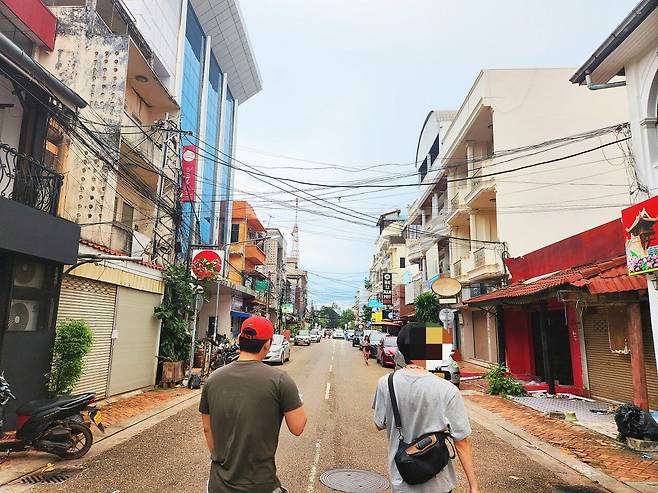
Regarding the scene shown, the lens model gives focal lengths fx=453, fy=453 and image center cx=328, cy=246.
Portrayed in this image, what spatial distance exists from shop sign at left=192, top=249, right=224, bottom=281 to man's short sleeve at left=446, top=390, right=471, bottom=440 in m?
12.5

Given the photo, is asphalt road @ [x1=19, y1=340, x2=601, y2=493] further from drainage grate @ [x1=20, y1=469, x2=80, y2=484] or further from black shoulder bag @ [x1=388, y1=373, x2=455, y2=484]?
black shoulder bag @ [x1=388, y1=373, x2=455, y2=484]

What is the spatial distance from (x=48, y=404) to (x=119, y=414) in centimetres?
327

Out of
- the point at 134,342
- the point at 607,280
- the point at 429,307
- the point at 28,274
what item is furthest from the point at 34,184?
the point at 429,307

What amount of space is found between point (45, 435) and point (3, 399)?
723mm

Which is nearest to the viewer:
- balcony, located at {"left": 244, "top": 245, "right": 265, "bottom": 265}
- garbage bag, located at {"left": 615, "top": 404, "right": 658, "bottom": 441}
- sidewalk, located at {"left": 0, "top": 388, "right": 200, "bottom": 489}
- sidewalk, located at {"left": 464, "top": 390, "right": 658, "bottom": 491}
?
sidewalk, located at {"left": 0, "top": 388, "right": 200, "bottom": 489}

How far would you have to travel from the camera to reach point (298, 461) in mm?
6207

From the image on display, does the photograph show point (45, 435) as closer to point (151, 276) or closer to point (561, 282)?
point (151, 276)

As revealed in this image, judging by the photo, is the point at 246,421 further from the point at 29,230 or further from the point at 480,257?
the point at 480,257

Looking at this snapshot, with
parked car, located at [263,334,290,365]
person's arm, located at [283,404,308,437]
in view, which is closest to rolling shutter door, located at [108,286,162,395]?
parked car, located at [263,334,290,365]

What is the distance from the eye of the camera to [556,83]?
2041 centimetres

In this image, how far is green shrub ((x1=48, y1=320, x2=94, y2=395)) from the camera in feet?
27.1

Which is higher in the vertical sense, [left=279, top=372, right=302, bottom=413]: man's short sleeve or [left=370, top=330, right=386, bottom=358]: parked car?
[left=279, top=372, right=302, bottom=413]: man's short sleeve

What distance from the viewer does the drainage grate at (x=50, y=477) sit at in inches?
212

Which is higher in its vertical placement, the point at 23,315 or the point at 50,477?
the point at 23,315
